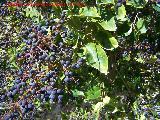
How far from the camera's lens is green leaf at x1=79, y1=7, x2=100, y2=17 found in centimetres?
165

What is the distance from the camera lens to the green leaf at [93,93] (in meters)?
1.86

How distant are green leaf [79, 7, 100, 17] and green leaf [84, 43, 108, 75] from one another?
133 mm

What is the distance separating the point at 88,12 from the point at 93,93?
1.33 feet

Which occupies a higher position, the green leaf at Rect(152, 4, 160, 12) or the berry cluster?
the green leaf at Rect(152, 4, 160, 12)

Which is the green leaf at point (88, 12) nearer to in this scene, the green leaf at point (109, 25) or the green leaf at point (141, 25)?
the green leaf at point (109, 25)

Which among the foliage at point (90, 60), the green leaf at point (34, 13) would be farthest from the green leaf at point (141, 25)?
the green leaf at point (34, 13)

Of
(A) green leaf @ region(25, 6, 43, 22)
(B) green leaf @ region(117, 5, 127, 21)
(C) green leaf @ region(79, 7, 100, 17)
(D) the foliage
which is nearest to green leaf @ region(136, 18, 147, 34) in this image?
(D) the foliage

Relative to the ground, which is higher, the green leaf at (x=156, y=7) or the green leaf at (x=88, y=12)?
the green leaf at (x=88, y=12)

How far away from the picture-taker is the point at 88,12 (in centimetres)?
166

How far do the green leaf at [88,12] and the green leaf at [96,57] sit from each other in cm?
13

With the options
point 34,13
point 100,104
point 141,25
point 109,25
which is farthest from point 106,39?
point 34,13

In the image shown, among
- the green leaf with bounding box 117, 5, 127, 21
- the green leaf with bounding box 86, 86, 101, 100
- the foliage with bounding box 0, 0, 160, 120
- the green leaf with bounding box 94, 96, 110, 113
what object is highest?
the green leaf with bounding box 117, 5, 127, 21

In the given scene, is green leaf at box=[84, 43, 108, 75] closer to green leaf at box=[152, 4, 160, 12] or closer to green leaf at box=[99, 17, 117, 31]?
green leaf at box=[99, 17, 117, 31]

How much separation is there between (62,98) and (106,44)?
302 millimetres
